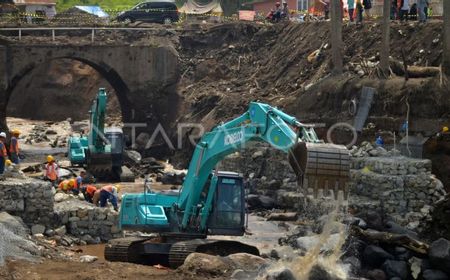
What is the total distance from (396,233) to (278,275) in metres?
5.01

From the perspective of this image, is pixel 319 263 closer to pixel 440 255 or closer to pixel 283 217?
pixel 440 255

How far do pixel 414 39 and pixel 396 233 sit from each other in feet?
68.7

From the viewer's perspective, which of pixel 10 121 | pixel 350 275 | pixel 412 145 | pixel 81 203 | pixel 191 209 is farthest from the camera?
pixel 10 121

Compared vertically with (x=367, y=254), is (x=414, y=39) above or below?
above

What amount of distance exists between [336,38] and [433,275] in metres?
22.8

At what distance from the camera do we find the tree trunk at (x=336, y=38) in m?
40.4

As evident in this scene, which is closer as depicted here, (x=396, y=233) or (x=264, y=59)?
(x=396, y=233)

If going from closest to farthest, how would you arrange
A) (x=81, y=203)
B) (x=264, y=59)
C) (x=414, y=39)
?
(x=81, y=203), (x=414, y=39), (x=264, y=59)

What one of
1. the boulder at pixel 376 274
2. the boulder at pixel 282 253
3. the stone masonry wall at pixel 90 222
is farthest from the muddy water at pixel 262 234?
the boulder at pixel 376 274

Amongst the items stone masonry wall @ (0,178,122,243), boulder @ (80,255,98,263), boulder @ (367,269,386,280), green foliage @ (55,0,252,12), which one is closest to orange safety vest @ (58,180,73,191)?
stone masonry wall @ (0,178,122,243)

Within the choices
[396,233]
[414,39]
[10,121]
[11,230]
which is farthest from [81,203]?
[10,121]

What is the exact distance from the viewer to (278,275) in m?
16.4

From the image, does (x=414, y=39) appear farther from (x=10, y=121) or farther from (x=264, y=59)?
(x=10, y=121)

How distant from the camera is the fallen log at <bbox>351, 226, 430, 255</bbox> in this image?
1961cm
